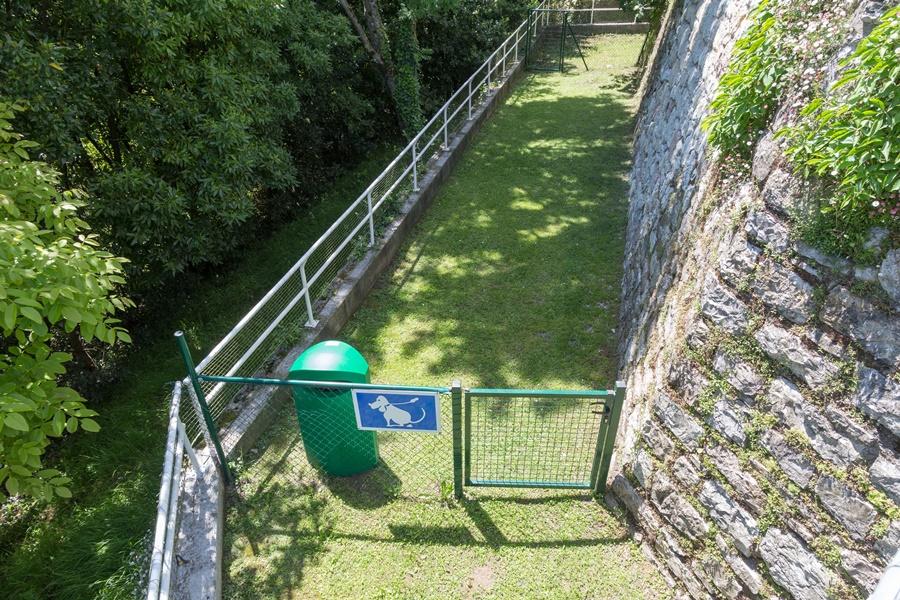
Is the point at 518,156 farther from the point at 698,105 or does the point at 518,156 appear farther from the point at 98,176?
the point at 98,176

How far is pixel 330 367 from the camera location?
4293 millimetres

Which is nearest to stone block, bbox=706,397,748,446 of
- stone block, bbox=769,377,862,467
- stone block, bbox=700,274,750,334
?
stone block, bbox=769,377,862,467

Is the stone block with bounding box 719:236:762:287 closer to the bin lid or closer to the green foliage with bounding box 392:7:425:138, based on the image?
the bin lid

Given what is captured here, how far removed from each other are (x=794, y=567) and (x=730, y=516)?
433mm

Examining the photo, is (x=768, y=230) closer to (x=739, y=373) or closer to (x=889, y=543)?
(x=739, y=373)

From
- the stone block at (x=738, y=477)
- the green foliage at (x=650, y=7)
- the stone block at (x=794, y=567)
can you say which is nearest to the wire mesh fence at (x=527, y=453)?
the stone block at (x=738, y=477)

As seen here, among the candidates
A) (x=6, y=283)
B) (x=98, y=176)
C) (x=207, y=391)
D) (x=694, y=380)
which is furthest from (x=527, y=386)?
(x=98, y=176)

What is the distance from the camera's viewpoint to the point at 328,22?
31.0 feet

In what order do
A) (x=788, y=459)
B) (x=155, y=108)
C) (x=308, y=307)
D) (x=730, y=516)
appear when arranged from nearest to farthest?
1. (x=788, y=459)
2. (x=730, y=516)
3. (x=308, y=307)
4. (x=155, y=108)

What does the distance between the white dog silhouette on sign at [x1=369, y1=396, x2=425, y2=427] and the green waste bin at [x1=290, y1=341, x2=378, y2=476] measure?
274 millimetres

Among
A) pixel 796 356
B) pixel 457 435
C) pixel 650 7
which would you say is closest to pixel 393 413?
pixel 457 435

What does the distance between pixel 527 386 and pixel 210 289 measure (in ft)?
18.2

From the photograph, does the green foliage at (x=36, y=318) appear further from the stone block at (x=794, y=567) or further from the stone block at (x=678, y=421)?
the stone block at (x=794, y=567)

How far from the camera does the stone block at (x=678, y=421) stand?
3660mm
